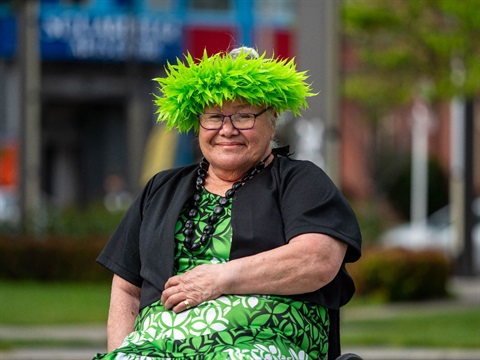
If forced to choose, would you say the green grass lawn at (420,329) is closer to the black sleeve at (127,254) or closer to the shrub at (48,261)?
the shrub at (48,261)

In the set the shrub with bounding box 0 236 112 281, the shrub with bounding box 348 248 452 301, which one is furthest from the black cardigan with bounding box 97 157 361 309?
the shrub with bounding box 0 236 112 281

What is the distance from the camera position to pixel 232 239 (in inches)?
167

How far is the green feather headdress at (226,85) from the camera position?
14.1 feet

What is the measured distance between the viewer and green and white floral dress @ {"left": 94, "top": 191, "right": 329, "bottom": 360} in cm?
399

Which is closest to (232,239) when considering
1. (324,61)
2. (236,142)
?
(236,142)

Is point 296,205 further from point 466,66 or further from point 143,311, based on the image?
point 466,66

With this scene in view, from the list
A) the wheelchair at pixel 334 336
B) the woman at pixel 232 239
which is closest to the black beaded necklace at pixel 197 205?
the woman at pixel 232 239

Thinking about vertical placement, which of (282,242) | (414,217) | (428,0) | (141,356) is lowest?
(414,217)

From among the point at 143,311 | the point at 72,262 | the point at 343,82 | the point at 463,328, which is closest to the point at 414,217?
the point at 343,82

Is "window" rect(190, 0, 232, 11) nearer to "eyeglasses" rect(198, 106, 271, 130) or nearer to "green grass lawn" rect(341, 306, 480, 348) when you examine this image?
"green grass lawn" rect(341, 306, 480, 348)

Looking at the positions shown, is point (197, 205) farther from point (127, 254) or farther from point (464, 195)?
point (464, 195)

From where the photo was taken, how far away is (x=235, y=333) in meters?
4.04

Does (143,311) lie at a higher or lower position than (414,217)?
higher

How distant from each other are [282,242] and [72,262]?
56.2 ft
